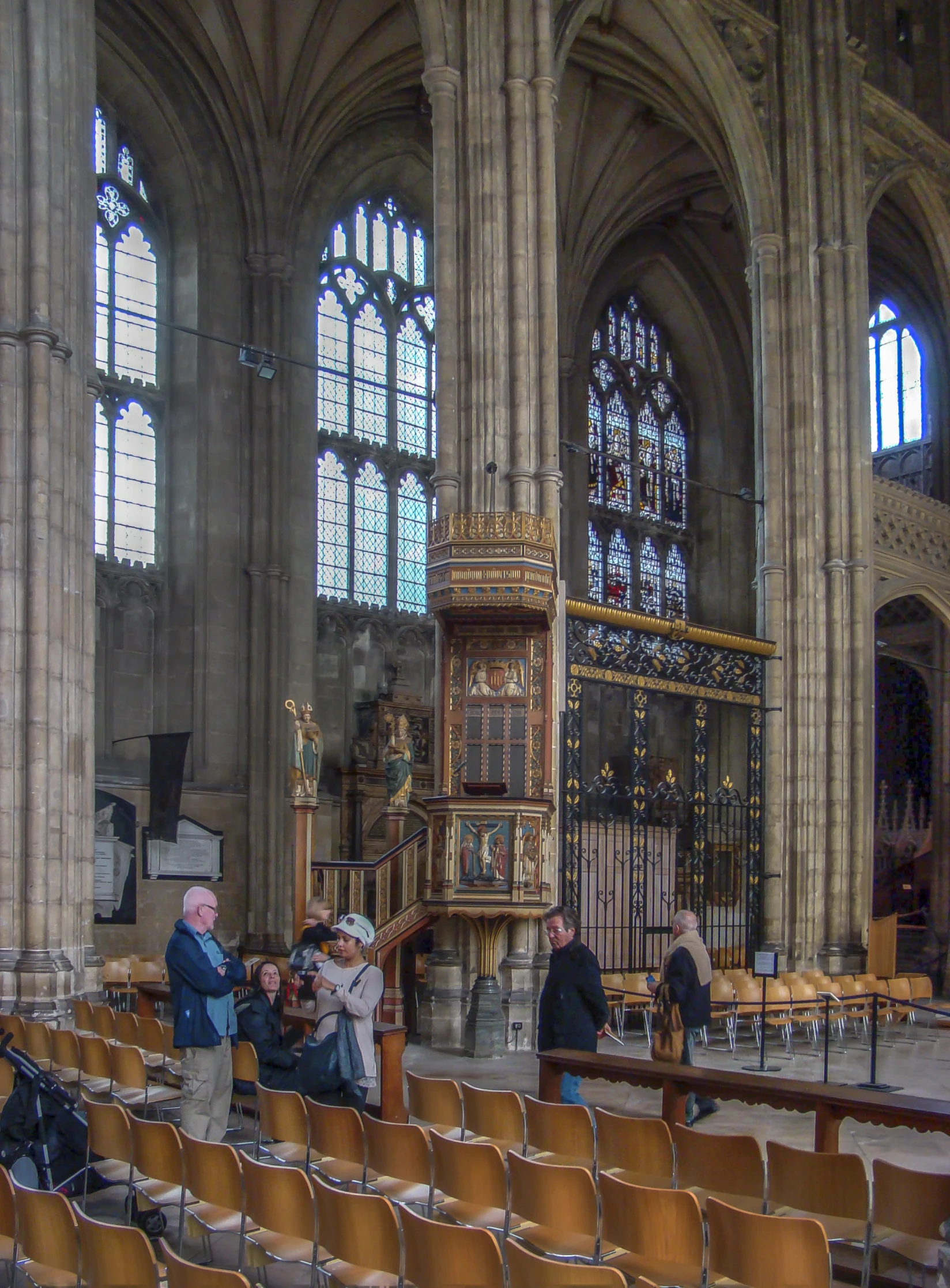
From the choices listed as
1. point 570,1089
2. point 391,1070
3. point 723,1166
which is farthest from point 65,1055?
point 723,1166

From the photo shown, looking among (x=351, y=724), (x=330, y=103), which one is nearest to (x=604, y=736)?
(x=351, y=724)

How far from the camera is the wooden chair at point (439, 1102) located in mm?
6664

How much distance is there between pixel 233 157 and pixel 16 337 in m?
9.91

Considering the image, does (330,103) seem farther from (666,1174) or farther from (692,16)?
(666,1174)

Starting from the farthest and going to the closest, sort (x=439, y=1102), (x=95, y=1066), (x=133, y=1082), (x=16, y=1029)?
(x=16, y=1029)
(x=95, y=1066)
(x=133, y=1082)
(x=439, y=1102)

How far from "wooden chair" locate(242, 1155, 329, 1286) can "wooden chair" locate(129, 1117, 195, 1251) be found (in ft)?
1.37

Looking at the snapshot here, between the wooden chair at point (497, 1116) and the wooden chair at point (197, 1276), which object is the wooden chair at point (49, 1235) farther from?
A: the wooden chair at point (497, 1116)

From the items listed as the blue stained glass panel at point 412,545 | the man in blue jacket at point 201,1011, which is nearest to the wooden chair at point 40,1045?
the man in blue jacket at point 201,1011

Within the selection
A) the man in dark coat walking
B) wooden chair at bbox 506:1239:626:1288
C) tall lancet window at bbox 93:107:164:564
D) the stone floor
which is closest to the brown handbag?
the man in dark coat walking

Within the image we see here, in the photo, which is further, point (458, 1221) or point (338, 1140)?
point (338, 1140)

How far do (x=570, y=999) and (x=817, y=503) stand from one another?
13057mm

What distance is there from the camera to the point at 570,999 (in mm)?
8258

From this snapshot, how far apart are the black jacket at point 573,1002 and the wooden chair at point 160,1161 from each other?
10.1ft

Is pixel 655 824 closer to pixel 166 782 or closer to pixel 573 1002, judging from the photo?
pixel 166 782
